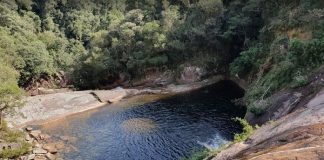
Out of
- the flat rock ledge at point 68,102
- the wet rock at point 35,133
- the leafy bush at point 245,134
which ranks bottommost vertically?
the wet rock at point 35,133

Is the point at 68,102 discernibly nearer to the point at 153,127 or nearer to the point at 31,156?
the point at 153,127

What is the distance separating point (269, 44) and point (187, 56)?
49.3 feet

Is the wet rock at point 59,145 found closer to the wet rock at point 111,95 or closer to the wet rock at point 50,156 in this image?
the wet rock at point 50,156

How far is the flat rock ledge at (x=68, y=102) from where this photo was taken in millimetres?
43844

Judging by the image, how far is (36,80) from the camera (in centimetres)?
5903

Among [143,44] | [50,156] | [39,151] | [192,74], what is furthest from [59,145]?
[143,44]

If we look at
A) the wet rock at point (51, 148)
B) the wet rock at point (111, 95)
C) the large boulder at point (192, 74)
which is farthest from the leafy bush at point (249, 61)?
the wet rock at point (51, 148)

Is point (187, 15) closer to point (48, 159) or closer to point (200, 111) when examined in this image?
point (200, 111)

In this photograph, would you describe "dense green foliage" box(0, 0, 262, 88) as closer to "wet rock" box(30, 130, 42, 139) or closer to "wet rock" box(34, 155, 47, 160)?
"wet rock" box(30, 130, 42, 139)

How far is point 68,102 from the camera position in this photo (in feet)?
159

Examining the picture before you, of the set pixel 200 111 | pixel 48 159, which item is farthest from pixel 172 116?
pixel 48 159

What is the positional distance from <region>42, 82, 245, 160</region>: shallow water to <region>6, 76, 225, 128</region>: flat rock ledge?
197 centimetres

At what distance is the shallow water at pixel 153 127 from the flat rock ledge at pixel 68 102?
1972 mm

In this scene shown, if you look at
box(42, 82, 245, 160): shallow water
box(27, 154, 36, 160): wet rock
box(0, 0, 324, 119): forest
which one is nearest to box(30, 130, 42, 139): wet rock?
box(42, 82, 245, 160): shallow water
